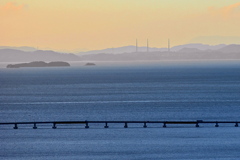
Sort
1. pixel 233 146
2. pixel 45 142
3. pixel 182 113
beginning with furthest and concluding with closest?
1. pixel 182 113
2. pixel 45 142
3. pixel 233 146

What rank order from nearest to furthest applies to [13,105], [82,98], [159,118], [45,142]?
[45,142], [159,118], [13,105], [82,98]

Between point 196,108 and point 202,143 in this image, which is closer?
point 202,143

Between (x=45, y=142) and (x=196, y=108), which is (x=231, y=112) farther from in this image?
(x=45, y=142)

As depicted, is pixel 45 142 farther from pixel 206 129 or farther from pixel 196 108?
pixel 196 108

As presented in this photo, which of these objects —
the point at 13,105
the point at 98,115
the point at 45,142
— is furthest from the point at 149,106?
the point at 45,142

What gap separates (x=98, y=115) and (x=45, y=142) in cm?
2910

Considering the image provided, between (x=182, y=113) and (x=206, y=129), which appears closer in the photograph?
(x=206, y=129)

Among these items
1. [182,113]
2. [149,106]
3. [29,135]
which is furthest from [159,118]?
[29,135]

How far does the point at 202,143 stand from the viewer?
164 ft

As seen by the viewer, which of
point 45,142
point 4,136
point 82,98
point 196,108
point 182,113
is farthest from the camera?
point 82,98

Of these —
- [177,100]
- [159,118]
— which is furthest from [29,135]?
[177,100]

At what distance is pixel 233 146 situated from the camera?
48.4m

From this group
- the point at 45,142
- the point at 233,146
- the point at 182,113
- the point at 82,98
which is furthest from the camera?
the point at 82,98

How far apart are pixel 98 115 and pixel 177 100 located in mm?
27524
